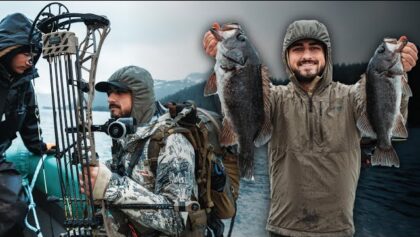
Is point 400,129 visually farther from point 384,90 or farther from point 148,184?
point 148,184

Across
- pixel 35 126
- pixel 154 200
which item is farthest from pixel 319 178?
pixel 35 126

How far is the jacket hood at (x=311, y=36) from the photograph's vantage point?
13.8ft

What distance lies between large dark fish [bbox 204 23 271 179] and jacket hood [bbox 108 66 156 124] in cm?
122

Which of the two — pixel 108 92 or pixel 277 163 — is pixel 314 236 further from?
pixel 108 92

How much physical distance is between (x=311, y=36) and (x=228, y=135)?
1322 millimetres

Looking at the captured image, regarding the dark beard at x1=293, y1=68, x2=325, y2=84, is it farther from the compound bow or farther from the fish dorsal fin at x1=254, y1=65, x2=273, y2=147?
the compound bow

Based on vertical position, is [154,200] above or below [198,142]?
below

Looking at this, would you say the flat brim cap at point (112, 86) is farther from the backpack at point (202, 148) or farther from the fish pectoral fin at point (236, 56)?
the fish pectoral fin at point (236, 56)

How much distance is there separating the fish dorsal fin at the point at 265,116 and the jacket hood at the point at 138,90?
136 cm

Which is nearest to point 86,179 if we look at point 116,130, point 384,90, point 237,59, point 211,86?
point 116,130

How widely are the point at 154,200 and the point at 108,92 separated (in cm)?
148

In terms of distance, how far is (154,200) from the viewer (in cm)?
372

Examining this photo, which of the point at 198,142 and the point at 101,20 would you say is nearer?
the point at 101,20

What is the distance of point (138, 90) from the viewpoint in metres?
4.64
